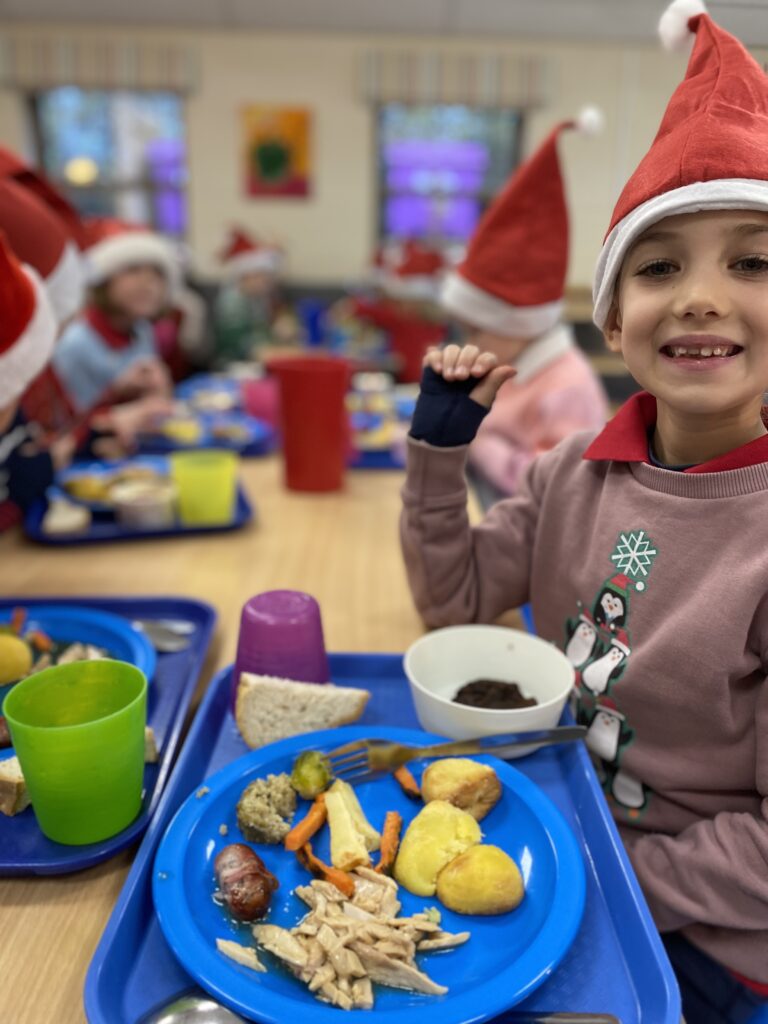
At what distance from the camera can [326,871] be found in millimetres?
623

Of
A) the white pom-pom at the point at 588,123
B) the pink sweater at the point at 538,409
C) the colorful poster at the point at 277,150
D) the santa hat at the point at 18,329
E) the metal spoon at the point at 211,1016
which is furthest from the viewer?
the colorful poster at the point at 277,150

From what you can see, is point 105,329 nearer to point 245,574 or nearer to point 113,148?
point 245,574

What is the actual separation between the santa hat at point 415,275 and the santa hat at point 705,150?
114 inches

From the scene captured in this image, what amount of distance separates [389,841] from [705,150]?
65 centimetres

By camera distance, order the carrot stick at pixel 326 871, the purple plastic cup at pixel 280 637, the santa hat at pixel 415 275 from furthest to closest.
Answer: the santa hat at pixel 415 275 → the purple plastic cup at pixel 280 637 → the carrot stick at pixel 326 871

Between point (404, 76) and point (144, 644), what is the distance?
214 inches

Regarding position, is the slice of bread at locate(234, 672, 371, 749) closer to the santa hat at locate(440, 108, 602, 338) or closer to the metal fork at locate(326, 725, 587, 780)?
the metal fork at locate(326, 725, 587, 780)

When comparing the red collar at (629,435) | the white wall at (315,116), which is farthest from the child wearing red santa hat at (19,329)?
the white wall at (315,116)

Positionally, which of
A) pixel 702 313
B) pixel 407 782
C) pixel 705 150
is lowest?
pixel 407 782

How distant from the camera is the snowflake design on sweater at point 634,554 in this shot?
0.82 metres

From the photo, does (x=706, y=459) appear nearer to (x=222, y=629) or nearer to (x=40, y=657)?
(x=222, y=629)

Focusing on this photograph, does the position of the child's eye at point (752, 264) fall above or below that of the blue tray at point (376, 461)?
above

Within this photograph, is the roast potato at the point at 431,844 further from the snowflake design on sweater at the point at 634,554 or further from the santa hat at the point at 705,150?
the santa hat at the point at 705,150

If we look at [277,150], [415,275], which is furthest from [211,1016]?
[277,150]
